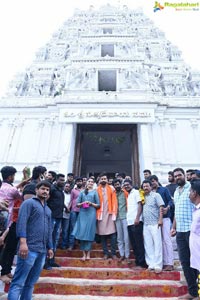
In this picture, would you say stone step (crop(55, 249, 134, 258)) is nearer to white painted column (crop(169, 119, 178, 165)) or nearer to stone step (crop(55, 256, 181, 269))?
stone step (crop(55, 256, 181, 269))

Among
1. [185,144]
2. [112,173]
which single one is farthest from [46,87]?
[185,144]

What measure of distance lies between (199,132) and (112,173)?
25.1 ft

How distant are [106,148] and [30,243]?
14.1 metres

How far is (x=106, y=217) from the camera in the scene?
5.39m

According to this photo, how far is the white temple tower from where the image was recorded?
1202cm

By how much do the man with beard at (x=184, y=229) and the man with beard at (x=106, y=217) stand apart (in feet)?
4.69

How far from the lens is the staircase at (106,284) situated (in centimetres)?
379

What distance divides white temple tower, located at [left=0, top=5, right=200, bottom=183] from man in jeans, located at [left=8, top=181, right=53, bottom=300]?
7.52 meters

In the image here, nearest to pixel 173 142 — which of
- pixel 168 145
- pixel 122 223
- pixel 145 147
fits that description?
pixel 168 145

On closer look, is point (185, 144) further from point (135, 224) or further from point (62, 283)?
point (62, 283)

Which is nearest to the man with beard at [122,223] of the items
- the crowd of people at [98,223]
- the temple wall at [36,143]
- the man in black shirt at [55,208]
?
the crowd of people at [98,223]

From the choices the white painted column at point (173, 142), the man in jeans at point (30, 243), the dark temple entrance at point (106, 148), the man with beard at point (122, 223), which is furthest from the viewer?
the dark temple entrance at point (106, 148)

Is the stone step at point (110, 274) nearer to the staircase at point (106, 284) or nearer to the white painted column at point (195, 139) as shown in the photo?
the staircase at point (106, 284)

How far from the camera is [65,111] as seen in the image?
1226cm
